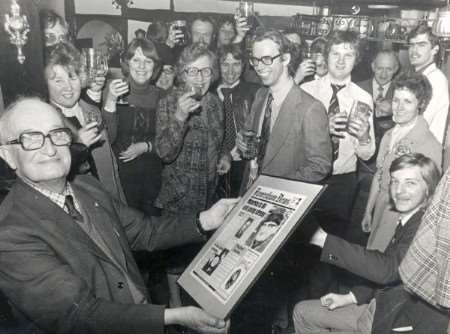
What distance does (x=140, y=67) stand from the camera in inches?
74.4

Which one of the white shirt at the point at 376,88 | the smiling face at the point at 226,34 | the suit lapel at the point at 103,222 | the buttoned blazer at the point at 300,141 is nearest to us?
the suit lapel at the point at 103,222

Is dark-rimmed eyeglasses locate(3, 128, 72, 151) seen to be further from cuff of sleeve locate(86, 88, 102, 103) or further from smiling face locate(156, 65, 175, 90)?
smiling face locate(156, 65, 175, 90)

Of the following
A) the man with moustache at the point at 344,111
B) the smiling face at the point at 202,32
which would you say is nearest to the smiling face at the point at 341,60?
the man with moustache at the point at 344,111

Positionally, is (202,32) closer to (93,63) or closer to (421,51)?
(93,63)

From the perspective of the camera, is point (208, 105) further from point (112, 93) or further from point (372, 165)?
point (372, 165)

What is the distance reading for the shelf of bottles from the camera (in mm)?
1442

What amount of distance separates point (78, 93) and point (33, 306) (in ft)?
3.38

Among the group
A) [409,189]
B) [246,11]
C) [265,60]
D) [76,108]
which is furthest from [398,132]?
[76,108]

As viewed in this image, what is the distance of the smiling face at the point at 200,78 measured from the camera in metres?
1.90

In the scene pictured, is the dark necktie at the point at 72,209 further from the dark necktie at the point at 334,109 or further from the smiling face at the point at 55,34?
the dark necktie at the point at 334,109

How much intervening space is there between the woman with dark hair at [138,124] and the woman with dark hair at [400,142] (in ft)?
3.46

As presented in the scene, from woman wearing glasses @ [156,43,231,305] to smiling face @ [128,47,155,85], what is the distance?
0.44ft

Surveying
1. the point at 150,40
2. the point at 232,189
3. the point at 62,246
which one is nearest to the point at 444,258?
the point at 62,246

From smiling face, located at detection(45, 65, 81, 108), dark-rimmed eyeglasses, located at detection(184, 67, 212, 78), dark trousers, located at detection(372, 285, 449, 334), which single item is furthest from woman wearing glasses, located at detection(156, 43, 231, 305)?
dark trousers, located at detection(372, 285, 449, 334)
